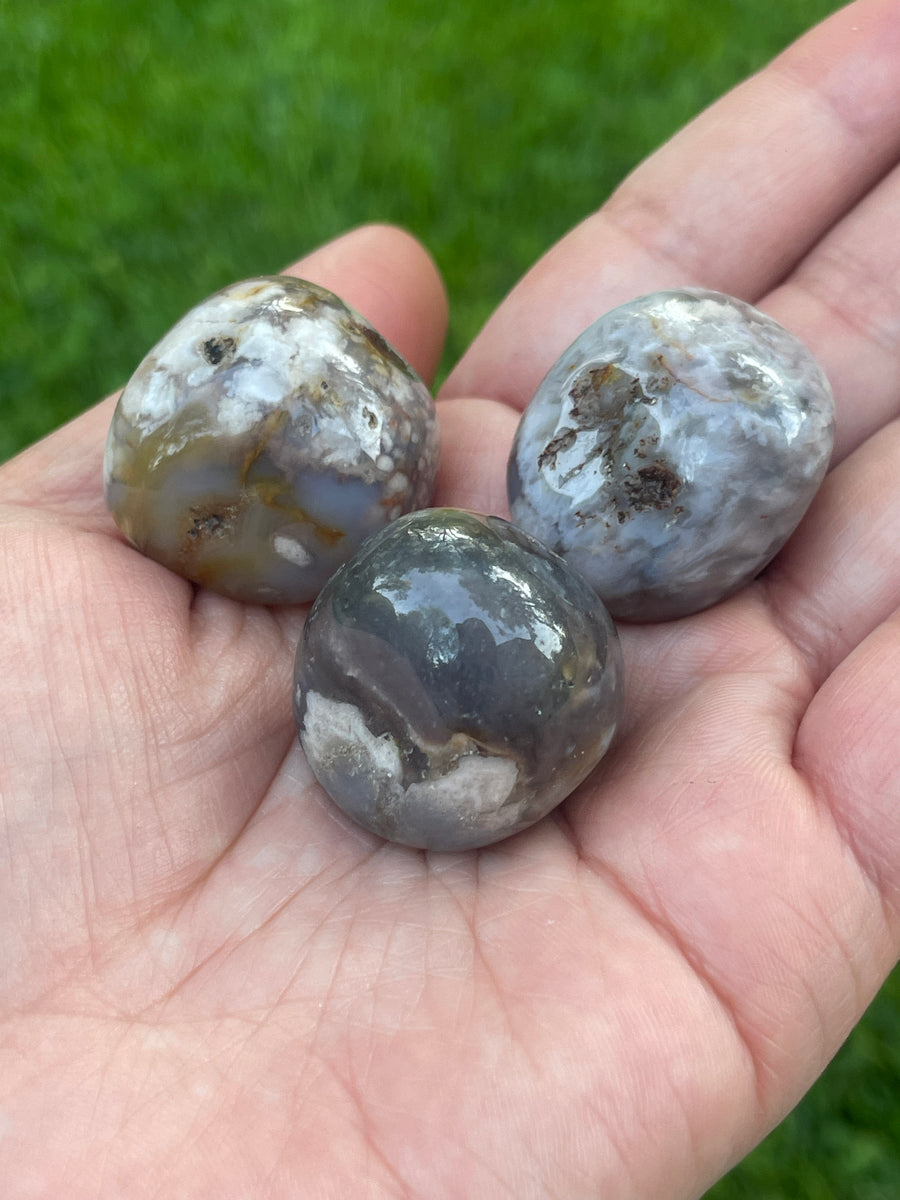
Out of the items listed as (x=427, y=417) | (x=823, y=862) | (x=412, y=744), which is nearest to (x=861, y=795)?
(x=823, y=862)

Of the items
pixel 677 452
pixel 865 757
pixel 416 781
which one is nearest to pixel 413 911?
pixel 416 781

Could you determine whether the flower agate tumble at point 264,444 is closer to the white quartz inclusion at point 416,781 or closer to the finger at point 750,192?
the white quartz inclusion at point 416,781

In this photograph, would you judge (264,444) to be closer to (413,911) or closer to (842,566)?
(413,911)

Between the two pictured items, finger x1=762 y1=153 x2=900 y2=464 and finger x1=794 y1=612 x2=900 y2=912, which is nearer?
finger x1=794 y1=612 x2=900 y2=912

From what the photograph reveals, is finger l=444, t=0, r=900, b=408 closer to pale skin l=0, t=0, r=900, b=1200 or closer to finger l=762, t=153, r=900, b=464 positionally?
finger l=762, t=153, r=900, b=464

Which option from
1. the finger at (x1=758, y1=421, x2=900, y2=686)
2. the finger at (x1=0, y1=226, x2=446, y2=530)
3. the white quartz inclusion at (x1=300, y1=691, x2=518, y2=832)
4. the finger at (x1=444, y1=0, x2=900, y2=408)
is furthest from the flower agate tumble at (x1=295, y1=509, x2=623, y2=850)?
the finger at (x1=444, y1=0, x2=900, y2=408)

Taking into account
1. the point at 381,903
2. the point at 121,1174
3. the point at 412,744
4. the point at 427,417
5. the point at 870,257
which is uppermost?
the point at 870,257

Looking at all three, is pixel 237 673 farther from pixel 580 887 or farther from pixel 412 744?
pixel 580 887
